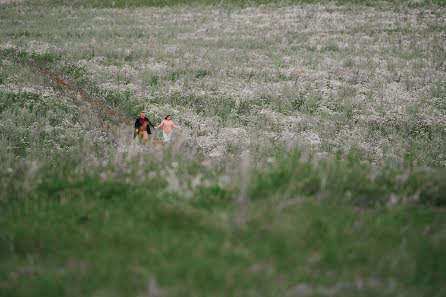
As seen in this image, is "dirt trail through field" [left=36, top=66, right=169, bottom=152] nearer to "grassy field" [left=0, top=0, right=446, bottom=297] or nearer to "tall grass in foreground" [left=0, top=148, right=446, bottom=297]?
"grassy field" [left=0, top=0, right=446, bottom=297]

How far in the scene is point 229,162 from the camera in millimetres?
5773

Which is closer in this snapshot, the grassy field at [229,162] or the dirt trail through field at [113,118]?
the grassy field at [229,162]

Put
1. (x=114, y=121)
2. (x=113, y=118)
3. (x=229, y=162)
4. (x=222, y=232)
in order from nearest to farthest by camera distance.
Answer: (x=222, y=232) < (x=229, y=162) < (x=114, y=121) < (x=113, y=118)

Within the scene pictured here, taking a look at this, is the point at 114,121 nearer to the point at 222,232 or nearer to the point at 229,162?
the point at 229,162

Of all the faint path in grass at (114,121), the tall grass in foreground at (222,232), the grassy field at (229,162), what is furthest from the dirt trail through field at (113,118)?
the tall grass in foreground at (222,232)

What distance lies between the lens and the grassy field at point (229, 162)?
278 centimetres

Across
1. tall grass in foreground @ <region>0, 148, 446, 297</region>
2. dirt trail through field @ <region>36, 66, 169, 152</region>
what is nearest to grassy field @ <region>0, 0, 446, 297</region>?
tall grass in foreground @ <region>0, 148, 446, 297</region>

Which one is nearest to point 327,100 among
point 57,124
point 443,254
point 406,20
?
point 57,124

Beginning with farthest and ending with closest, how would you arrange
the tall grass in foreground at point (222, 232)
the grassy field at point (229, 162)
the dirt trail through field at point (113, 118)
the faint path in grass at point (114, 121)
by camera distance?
the dirt trail through field at point (113, 118)
the faint path in grass at point (114, 121)
the grassy field at point (229, 162)
the tall grass in foreground at point (222, 232)

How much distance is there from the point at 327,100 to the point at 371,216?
43.6 feet

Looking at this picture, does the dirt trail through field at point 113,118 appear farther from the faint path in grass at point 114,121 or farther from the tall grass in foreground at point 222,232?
the tall grass in foreground at point 222,232

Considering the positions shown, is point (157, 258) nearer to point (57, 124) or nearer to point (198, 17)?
point (57, 124)

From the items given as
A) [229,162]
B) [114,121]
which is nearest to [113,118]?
[114,121]

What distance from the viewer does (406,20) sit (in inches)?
1297
